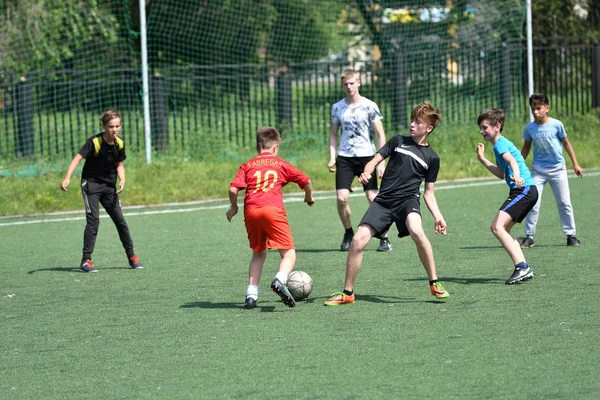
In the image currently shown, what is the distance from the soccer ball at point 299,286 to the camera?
817 centimetres

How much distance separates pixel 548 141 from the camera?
1080cm

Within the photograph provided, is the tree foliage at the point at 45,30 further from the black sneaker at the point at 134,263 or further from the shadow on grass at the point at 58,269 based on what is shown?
the black sneaker at the point at 134,263

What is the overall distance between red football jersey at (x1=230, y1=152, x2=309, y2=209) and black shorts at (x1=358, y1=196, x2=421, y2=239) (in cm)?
59

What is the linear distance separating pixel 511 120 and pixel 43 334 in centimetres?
1449

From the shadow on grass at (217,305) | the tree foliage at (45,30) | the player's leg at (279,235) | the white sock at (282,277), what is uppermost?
the tree foliage at (45,30)

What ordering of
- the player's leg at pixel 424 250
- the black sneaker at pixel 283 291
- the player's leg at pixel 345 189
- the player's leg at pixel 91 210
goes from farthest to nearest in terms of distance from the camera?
the player's leg at pixel 345 189, the player's leg at pixel 91 210, the player's leg at pixel 424 250, the black sneaker at pixel 283 291

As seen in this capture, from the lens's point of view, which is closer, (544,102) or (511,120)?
(544,102)

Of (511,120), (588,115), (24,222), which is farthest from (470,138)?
(24,222)

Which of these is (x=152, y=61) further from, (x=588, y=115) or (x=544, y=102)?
(x=544, y=102)

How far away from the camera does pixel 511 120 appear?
20406 mm

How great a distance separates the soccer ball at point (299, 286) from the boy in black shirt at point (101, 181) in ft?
8.56

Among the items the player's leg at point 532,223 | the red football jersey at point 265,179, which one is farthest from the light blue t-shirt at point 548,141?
the red football jersey at point 265,179

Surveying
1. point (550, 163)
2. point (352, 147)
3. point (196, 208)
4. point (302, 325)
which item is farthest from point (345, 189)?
point (196, 208)

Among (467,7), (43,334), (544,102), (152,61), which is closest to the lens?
(43,334)
